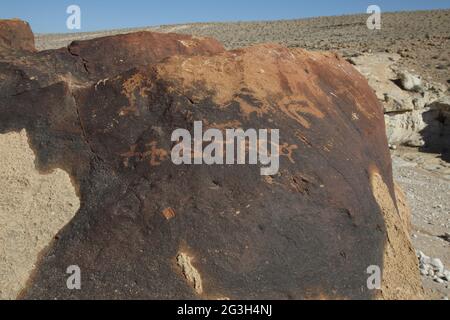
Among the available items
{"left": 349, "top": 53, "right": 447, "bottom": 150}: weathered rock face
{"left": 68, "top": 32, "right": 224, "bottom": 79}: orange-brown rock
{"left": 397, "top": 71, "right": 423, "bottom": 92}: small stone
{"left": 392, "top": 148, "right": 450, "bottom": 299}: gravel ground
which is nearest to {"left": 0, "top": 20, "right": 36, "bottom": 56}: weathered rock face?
{"left": 68, "top": 32, "right": 224, "bottom": 79}: orange-brown rock

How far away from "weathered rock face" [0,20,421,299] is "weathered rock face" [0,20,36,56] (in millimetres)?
821

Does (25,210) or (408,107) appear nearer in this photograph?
(25,210)

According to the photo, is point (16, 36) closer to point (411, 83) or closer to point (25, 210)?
point (25, 210)

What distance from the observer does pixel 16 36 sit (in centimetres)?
373

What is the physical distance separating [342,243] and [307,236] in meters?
0.20

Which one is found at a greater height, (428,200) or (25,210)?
(428,200)

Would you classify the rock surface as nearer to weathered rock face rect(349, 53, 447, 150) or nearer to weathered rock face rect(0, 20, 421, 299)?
weathered rock face rect(0, 20, 421, 299)

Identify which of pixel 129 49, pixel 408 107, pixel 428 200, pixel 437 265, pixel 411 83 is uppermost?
pixel 411 83

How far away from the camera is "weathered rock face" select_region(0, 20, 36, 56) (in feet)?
11.9

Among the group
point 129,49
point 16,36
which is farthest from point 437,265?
point 16,36

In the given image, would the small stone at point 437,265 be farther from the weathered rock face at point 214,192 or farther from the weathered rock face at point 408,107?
the weathered rock face at point 408,107

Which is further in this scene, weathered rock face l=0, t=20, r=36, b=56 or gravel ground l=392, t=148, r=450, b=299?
gravel ground l=392, t=148, r=450, b=299

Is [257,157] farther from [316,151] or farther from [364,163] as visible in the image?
[364,163]

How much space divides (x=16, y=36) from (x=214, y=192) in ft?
8.17
